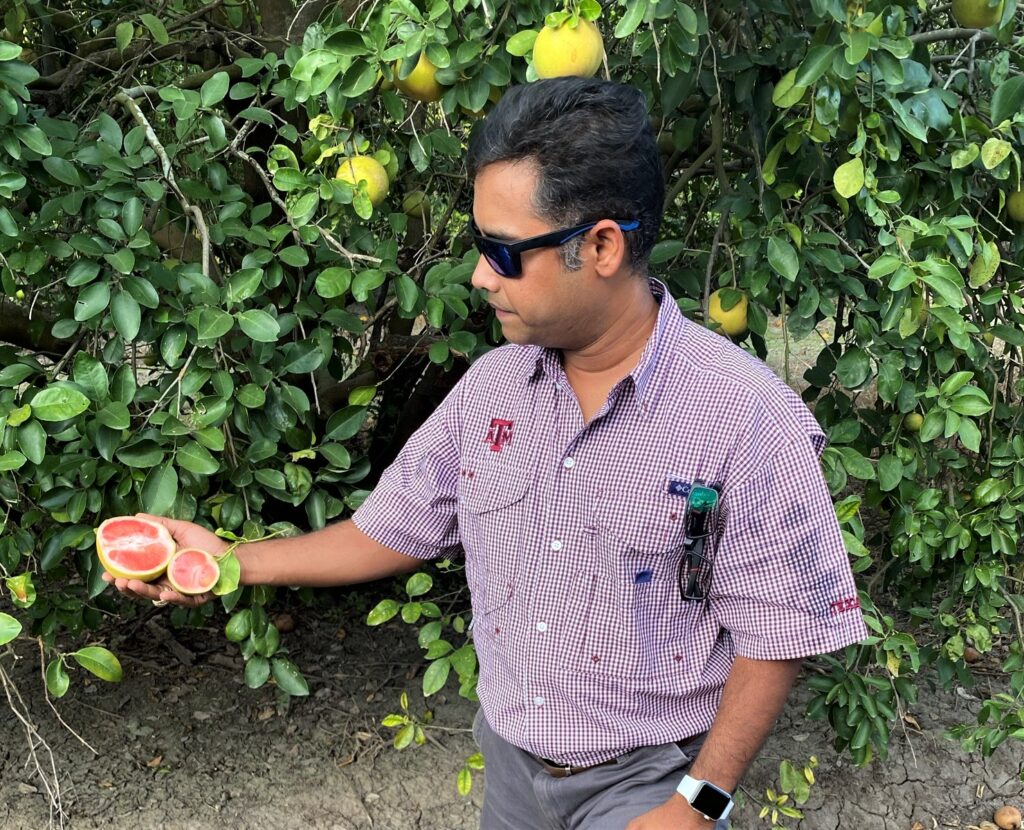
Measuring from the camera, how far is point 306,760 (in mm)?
2934

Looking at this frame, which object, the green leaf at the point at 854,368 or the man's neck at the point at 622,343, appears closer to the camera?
the man's neck at the point at 622,343

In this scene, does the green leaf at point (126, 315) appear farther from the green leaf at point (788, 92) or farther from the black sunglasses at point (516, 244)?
the green leaf at point (788, 92)

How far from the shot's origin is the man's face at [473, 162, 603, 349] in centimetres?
135

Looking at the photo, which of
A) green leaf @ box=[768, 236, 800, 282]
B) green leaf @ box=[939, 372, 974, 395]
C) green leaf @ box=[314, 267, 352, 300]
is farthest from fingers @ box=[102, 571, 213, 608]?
green leaf @ box=[939, 372, 974, 395]

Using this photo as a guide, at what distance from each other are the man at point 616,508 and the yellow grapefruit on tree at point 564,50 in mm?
140

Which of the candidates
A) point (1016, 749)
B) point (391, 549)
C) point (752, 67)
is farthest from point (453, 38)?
point (1016, 749)

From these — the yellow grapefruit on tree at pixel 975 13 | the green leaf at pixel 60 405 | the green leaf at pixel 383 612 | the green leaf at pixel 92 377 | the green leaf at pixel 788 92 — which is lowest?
the green leaf at pixel 383 612

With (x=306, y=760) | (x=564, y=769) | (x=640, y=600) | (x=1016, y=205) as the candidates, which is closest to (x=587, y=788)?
(x=564, y=769)

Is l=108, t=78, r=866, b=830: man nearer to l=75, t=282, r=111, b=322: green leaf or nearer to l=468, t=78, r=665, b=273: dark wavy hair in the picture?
l=468, t=78, r=665, b=273: dark wavy hair

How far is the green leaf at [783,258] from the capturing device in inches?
72.8

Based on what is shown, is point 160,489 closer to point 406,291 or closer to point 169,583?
point 169,583

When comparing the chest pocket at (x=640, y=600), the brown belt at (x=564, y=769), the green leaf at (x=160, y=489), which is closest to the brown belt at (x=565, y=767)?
the brown belt at (x=564, y=769)

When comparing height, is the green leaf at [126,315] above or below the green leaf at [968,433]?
below

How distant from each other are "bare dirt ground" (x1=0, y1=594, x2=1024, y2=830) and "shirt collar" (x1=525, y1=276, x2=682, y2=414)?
1.52m
